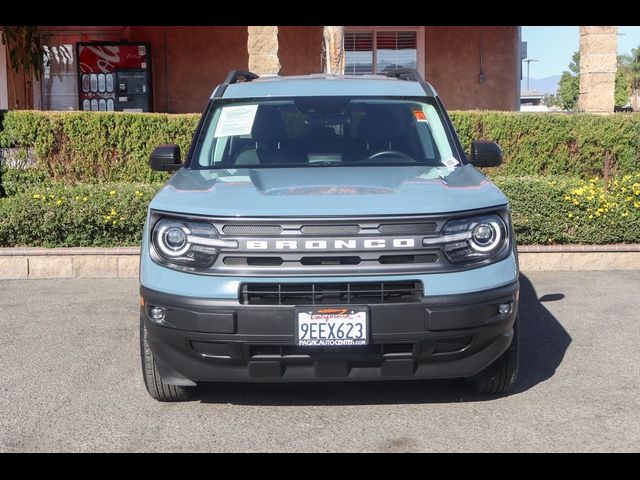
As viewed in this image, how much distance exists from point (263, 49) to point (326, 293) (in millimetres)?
8946

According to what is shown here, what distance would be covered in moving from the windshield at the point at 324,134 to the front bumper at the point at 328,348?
1.38 m

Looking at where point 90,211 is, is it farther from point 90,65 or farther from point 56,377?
point 90,65

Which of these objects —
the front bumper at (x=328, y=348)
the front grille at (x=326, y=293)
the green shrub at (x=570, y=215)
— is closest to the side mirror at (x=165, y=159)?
the front bumper at (x=328, y=348)

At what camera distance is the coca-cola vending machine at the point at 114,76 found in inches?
666

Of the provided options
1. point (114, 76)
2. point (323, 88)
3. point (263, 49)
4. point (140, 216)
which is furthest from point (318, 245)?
point (114, 76)

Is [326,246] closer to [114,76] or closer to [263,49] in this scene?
[263,49]

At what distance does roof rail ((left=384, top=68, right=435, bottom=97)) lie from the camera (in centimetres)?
638

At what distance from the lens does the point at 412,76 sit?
22.2ft

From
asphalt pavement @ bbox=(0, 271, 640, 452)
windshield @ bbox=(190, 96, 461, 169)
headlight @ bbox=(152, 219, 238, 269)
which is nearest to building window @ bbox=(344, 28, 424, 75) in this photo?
asphalt pavement @ bbox=(0, 271, 640, 452)

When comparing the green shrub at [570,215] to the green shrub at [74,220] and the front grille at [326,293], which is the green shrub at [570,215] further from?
the front grille at [326,293]

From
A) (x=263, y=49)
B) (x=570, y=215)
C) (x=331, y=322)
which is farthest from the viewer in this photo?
(x=263, y=49)

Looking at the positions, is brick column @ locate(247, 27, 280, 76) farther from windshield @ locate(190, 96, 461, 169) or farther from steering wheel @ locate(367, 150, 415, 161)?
steering wheel @ locate(367, 150, 415, 161)

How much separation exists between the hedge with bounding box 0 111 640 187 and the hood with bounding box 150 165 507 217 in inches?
211
